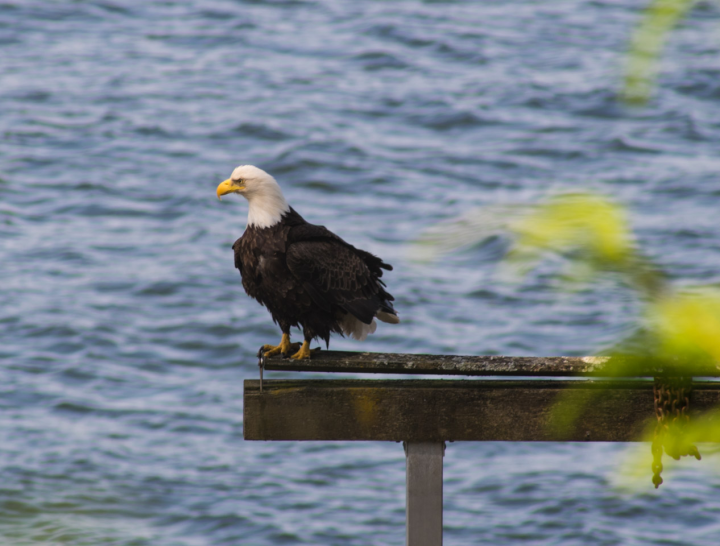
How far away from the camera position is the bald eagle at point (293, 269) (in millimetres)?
3508

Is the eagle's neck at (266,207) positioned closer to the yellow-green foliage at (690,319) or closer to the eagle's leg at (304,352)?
the eagle's leg at (304,352)

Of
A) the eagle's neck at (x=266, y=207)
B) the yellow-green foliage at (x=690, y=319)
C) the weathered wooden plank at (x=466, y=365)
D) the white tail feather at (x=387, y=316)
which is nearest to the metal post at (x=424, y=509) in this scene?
the weathered wooden plank at (x=466, y=365)

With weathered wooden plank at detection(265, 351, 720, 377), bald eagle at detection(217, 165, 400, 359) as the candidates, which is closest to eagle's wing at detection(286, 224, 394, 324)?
bald eagle at detection(217, 165, 400, 359)

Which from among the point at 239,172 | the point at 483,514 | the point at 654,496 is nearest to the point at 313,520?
the point at 483,514

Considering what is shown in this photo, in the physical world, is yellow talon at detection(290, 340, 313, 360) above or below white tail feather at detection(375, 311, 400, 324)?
below

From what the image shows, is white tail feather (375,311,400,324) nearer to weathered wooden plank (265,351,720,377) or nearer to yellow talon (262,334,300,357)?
yellow talon (262,334,300,357)

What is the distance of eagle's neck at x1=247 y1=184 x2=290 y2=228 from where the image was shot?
3.53m

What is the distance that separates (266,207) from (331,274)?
36cm

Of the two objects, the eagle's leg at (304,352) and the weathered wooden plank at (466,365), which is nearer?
the weathered wooden plank at (466,365)

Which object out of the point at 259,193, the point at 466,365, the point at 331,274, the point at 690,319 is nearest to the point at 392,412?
the point at 466,365

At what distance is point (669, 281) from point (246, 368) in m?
9.58

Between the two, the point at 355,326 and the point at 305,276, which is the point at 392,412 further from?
Result: the point at 355,326

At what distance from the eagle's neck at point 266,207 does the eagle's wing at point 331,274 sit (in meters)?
0.10

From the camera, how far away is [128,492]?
771 centimetres
